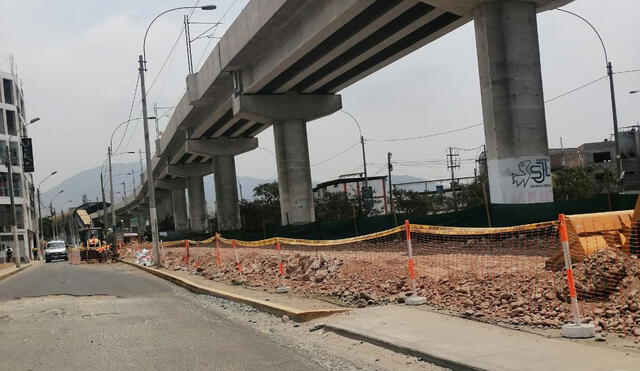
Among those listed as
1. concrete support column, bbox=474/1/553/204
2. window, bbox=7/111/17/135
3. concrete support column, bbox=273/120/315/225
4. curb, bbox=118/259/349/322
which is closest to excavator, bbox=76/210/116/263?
concrete support column, bbox=273/120/315/225

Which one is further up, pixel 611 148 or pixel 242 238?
pixel 611 148

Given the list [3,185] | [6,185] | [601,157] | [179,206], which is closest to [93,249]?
[3,185]

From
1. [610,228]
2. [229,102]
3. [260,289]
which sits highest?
[229,102]

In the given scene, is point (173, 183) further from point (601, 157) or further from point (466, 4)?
point (466, 4)

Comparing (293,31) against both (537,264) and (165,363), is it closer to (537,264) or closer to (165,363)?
(537,264)

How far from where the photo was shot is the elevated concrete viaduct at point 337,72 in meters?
19.8

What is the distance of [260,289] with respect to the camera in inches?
598

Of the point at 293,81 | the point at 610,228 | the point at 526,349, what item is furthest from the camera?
the point at 293,81

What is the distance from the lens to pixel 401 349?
7105 millimetres

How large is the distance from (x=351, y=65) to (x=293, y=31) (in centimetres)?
468

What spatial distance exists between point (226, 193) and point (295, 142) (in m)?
18.2

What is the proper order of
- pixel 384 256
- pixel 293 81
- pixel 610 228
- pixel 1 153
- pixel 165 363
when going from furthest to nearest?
pixel 1 153 → pixel 293 81 → pixel 384 256 → pixel 610 228 → pixel 165 363

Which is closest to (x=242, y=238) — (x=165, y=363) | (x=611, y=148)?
(x=165, y=363)

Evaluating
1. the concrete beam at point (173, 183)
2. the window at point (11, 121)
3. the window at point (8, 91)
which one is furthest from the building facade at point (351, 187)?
the window at point (8, 91)
